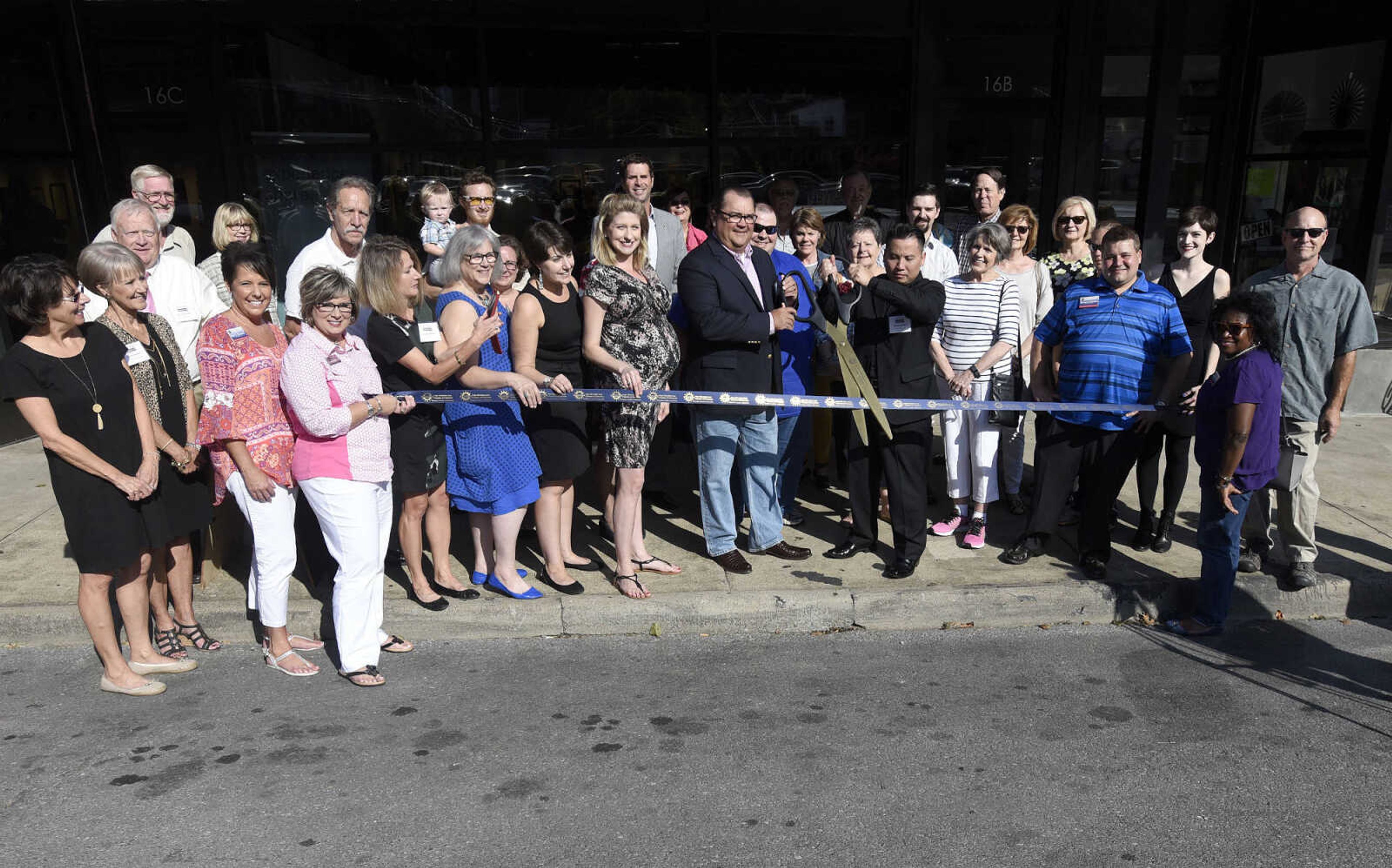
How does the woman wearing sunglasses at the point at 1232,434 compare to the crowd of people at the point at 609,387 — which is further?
the woman wearing sunglasses at the point at 1232,434

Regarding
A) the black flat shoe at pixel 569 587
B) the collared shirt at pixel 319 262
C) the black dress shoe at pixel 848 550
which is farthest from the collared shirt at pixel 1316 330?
the collared shirt at pixel 319 262

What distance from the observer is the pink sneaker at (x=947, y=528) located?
620 cm

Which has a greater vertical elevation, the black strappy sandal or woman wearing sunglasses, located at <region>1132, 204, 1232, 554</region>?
woman wearing sunglasses, located at <region>1132, 204, 1232, 554</region>

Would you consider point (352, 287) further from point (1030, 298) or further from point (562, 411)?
point (1030, 298)

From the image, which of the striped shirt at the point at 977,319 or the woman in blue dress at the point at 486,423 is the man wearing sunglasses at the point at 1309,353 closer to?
the striped shirt at the point at 977,319

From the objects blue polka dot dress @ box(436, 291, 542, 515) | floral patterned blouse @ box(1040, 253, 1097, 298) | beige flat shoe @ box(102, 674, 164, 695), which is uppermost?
floral patterned blouse @ box(1040, 253, 1097, 298)

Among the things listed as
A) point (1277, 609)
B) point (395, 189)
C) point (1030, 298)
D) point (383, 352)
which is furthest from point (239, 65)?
point (1277, 609)

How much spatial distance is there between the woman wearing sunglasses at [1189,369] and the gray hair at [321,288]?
4226mm

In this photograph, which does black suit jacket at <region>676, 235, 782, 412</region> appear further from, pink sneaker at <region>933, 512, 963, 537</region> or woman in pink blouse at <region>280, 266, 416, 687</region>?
woman in pink blouse at <region>280, 266, 416, 687</region>

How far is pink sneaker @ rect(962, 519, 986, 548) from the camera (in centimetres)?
595

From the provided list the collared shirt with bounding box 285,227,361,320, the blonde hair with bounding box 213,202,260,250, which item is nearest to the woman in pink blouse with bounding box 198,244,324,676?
the collared shirt with bounding box 285,227,361,320

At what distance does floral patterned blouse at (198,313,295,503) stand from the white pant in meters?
0.09

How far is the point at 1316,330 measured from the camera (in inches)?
211

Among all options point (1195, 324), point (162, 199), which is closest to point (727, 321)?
point (1195, 324)
